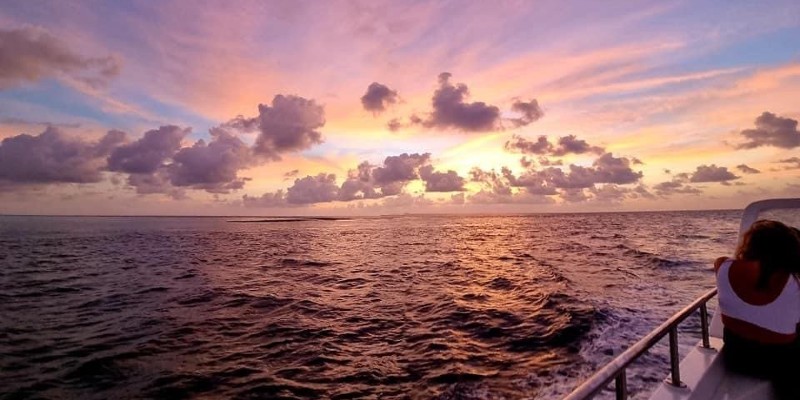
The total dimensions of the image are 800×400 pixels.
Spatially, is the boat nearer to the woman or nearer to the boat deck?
the boat deck

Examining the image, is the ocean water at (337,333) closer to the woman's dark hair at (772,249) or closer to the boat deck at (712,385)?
the boat deck at (712,385)

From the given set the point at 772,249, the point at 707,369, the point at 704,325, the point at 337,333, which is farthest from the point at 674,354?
the point at 337,333

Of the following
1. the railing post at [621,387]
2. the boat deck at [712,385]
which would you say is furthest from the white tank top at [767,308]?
the railing post at [621,387]

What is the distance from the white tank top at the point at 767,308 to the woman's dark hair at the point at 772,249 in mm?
140

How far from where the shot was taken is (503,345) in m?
11.3

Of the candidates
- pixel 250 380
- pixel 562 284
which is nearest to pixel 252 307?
pixel 250 380

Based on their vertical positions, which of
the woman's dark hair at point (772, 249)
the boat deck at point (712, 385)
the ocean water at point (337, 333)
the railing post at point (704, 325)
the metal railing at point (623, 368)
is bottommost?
the ocean water at point (337, 333)

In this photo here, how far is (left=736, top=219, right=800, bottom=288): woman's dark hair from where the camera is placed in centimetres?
381

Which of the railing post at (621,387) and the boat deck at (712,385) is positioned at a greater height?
the railing post at (621,387)

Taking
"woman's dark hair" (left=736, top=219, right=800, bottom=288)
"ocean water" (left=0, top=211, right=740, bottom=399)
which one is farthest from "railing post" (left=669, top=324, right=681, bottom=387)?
"ocean water" (left=0, top=211, right=740, bottom=399)

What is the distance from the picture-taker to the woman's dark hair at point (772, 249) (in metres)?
3.81

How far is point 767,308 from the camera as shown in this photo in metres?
3.97

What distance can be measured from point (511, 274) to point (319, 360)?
1670 centimetres

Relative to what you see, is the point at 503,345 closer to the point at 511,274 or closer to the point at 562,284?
the point at 562,284
